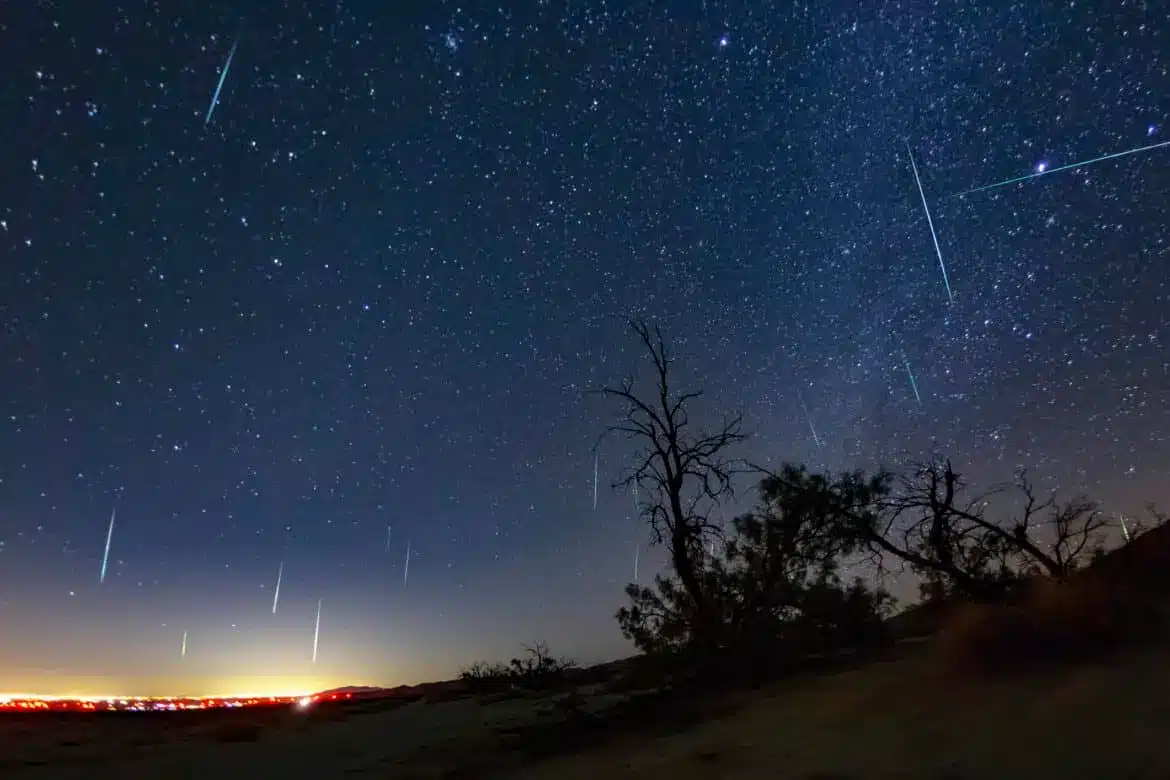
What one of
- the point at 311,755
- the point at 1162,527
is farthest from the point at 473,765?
the point at 1162,527

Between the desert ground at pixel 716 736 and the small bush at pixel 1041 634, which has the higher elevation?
the small bush at pixel 1041 634

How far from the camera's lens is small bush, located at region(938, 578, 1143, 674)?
775cm

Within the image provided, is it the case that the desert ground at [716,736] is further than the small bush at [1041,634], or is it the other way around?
the small bush at [1041,634]

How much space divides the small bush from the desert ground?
0.39m

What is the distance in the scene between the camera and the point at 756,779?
5.80 metres

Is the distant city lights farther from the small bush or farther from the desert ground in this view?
the small bush

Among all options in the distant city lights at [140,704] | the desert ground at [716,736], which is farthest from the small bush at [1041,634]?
the distant city lights at [140,704]

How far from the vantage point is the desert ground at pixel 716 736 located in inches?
217

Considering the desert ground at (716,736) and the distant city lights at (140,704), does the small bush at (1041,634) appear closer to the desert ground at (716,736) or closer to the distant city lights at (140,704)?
the desert ground at (716,736)

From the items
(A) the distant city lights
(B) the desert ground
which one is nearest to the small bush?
(B) the desert ground

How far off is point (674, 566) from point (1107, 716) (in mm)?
11821

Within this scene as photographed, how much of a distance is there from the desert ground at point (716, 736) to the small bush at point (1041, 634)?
15.3 inches

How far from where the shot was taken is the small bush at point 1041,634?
775 cm

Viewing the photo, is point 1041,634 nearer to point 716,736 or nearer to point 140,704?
point 716,736
